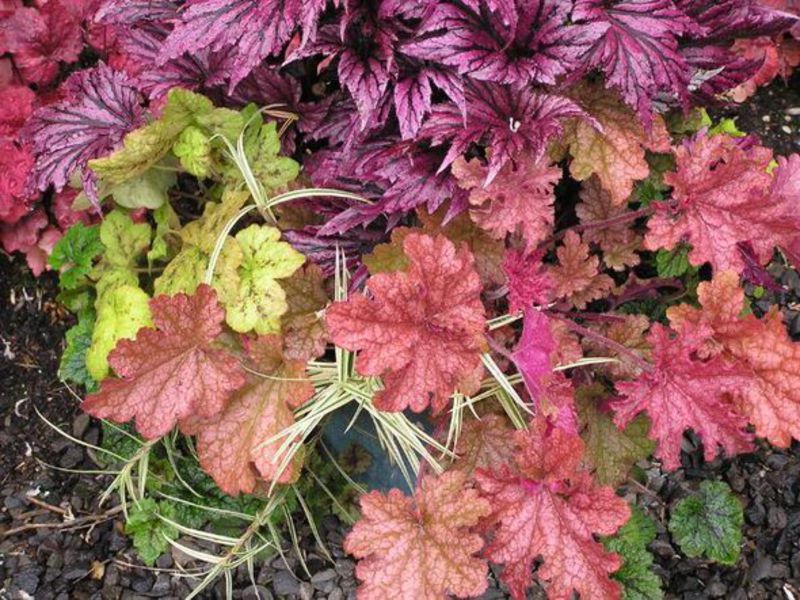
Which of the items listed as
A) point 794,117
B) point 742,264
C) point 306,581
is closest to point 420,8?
point 742,264

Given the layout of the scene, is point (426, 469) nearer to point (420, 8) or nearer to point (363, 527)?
point (363, 527)

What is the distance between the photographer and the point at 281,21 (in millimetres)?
1410

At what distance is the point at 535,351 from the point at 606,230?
1.36 feet

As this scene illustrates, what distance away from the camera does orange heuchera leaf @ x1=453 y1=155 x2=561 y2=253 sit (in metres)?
1.41

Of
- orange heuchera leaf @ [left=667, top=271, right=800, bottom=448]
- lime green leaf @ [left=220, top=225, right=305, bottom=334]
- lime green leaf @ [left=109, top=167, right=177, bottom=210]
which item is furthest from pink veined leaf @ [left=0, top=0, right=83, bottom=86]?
orange heuchera leaf @ [left=667, top=271, right=800, bottom=448]

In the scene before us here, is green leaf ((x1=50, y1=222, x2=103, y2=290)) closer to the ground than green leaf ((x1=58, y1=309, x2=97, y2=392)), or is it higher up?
higher up

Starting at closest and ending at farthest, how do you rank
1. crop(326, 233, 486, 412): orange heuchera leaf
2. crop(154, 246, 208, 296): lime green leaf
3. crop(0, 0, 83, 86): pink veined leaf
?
crop(326, 233, 486, 412): orange heuchera leaf
crop(154, 246, 208, 296): lime green leaf
crop(0, 0, 83, 86): pink veined leaf

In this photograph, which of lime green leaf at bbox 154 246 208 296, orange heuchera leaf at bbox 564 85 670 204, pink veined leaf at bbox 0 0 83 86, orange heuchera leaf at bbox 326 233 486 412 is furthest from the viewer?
pink veined leaf at bbox 0 0 83 86

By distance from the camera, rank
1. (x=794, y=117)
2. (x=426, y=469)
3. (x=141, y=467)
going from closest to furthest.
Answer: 1. (x=426, y=469)
2. (x=141, y=467)
3. (x=794, y=117)

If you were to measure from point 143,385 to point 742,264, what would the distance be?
0.97 m

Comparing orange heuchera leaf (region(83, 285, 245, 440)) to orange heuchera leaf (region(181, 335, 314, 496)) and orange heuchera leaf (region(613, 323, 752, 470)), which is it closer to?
orange heuchera leaf (region(181, 335, 314, 496))

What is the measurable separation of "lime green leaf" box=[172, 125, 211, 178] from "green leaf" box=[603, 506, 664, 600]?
1.03 m

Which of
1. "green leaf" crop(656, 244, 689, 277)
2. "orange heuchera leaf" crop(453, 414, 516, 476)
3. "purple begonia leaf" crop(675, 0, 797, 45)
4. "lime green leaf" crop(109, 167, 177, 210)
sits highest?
"purple begonia leaf" crop(675, 0, 797, 45)

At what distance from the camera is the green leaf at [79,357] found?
1.84 meters
